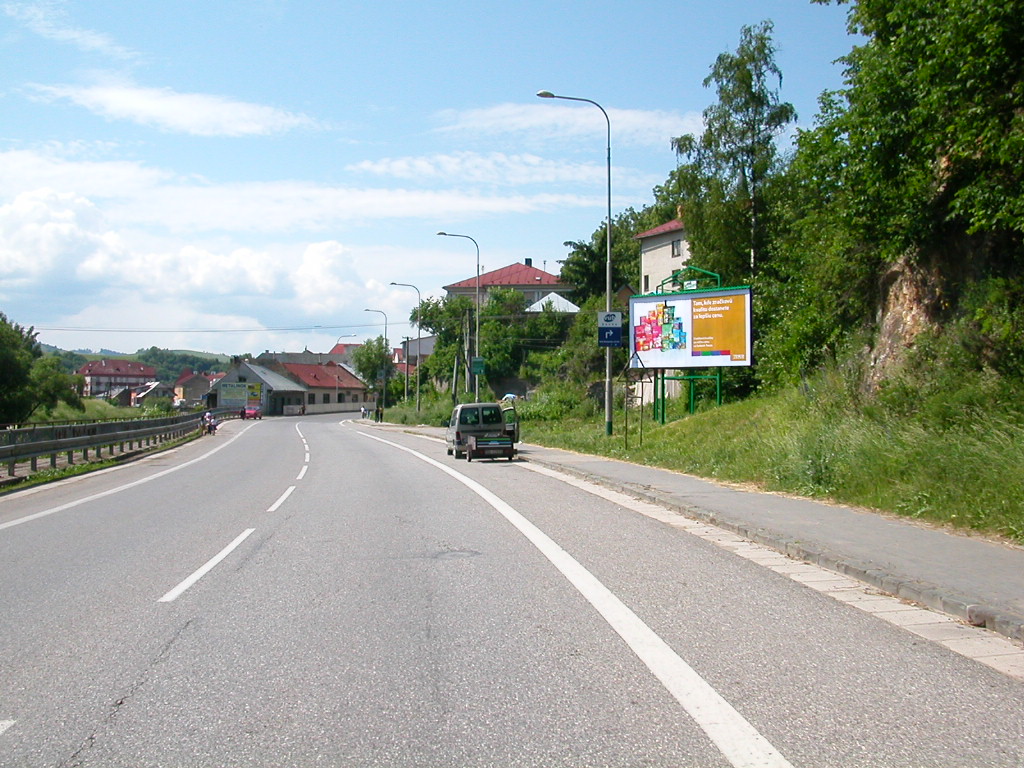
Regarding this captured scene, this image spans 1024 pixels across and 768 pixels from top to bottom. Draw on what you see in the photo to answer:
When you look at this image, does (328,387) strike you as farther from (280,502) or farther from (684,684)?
(684,684)

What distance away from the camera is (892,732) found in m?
4.73

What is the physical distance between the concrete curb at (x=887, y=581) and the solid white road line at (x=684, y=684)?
7.95 ft

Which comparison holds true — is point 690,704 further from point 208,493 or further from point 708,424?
point 708,424

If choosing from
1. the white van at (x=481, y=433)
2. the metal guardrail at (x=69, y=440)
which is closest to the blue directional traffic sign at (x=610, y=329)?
the white van at (x=481, y=433)

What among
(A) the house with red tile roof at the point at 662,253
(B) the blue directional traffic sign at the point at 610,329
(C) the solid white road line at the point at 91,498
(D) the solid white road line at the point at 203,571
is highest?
(A) the house with red tile roof at the point at 662,253

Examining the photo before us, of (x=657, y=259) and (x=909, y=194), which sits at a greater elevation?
(x=657, y=259)

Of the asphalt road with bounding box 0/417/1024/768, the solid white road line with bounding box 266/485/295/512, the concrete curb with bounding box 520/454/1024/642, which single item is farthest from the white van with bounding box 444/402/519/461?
the asphalt road with bounding box 0/417/1024/768

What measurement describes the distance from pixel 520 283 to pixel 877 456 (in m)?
96.2

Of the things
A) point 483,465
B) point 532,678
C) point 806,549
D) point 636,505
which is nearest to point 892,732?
point 532,678

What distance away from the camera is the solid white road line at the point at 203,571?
26.6 ft

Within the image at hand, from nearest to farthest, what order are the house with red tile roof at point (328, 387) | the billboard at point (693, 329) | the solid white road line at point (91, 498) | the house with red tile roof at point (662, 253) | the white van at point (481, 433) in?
1. the solid white road line at point (91, 498)
2. the white van at point (481, 433)
3. the billboard at point (693, 329)
4. the house with red tile roof at point (662, 253)
5. the house with red tile roof at point (328, 387)

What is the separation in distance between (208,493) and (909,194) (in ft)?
50.1

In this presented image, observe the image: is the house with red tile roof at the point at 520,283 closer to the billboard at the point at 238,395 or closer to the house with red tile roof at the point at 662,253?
the billboard at the point at 238,395

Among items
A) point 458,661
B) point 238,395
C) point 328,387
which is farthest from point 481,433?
point 328,387
